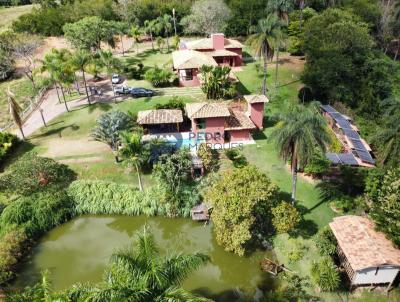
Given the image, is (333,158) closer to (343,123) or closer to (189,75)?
(343,123)

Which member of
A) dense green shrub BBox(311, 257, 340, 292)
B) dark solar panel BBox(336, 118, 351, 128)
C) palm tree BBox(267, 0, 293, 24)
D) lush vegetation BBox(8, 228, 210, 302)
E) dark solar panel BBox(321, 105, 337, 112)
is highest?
palm tree BBox(267, 0, 293, 24)

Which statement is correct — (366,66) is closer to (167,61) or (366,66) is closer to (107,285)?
(167,61)

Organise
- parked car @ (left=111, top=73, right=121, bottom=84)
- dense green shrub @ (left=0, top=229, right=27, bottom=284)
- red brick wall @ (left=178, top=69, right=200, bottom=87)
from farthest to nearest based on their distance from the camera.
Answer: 1. parked car @ (left=111, top=73, right=121, bottom=84)
2. red brick wall @ (left=178, top=69, right=200, bottom=87)
3. dense green shrub @ (left=0, top=229, right=27, bottom=284)

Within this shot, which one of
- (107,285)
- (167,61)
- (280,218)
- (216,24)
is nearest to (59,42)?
(167,61)

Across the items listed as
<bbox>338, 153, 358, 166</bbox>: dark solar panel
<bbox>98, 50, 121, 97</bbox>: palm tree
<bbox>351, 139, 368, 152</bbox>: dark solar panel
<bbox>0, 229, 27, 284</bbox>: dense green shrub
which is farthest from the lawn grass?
<bbox>351, 139, 368, 152</bbox>: dark solar panel

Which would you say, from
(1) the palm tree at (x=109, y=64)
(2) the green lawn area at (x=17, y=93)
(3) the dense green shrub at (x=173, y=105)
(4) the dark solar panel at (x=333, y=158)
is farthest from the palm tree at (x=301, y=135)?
(2) the green lawn area at (x=17, y=93)

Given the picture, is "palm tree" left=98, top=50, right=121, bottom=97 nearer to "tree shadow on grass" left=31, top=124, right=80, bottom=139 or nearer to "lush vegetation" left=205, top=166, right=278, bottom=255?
"tree shadow on grass" left=31, top=124, right=80, bottom=139


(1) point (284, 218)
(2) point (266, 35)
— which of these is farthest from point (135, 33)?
(1) point (284, 218)
